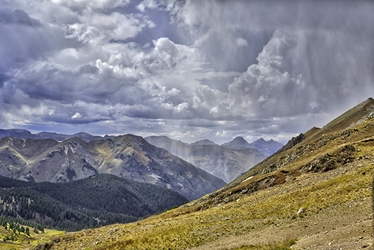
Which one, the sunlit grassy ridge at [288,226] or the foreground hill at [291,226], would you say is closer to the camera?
the foreground hill at [291,226]

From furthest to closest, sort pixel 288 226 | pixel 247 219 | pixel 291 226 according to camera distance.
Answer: pixel 247 219, pixel 288 226, pixel 291 226

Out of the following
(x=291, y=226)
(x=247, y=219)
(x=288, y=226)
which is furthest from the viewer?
(x=247, y=219)

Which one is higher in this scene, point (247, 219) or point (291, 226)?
point (291, 226)

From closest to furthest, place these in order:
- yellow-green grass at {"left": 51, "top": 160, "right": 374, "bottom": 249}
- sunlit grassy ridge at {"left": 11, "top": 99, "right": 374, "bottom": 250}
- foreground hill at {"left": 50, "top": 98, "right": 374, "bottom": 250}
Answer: foreground hill at {"left": 50, "top": 98, "right": 374, "bottom": 250}, sunlit grassy ridge at {"left": 11, "top": 99, "right": 374, "bottom": 250}, yellow-green grass at {"left": 51, "top": 160, "right": 374, "bottom": 249}

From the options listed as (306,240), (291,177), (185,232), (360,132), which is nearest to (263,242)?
(306,240)

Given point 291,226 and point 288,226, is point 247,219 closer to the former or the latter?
point 288,226

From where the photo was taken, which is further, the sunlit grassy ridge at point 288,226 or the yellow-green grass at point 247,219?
the yellow-green grass at point 247,219

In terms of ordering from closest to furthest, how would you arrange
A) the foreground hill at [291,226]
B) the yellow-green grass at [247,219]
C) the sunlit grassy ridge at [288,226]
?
1. the foreground hill at [291,226]
2. the sunlit grassy ridge at [288,226]
3. the yellow-green grass at [247,219]

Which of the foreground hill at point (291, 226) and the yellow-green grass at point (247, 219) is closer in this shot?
the foreground hill at point (291, 226)

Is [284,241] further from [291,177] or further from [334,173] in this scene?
[291,177]

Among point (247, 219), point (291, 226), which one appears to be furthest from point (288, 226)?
point (247, 219)

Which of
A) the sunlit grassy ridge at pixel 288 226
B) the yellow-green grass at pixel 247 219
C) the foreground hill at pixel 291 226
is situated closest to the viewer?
the foreground hill at pixel 291 226

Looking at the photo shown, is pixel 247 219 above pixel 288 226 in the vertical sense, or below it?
below

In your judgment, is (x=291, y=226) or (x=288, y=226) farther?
(x=288, y=226)
